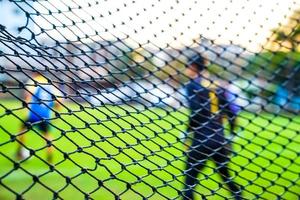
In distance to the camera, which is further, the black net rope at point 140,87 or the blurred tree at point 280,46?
the blurred tree at point 280,46

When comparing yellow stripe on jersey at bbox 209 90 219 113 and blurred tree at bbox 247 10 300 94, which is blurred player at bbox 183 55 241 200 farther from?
blurred tree at bbox 247 10 300 94

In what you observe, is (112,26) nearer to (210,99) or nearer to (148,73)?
(148,73)

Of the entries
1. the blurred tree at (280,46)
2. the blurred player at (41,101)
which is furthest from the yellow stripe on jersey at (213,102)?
the blurred player at (41,101)

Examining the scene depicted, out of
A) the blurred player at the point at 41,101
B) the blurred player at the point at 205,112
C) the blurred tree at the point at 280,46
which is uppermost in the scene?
the blurred tree at the point at 280,46

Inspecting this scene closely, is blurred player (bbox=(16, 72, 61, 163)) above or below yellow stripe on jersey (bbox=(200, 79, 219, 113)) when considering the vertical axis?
below

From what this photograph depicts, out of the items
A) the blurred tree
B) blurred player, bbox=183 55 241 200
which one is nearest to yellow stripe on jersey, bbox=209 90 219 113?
blurred player, bbox=183 55 241 200

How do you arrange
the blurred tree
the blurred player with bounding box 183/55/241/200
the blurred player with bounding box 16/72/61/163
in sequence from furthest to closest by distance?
1. the blurred tree
2. the blurred player with bounding box 183/55/241/200
3. the blurred player with bounding box 16/72/61/163

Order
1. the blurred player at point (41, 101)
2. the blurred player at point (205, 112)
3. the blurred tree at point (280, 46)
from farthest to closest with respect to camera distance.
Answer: the blurred tree at point (280, 46), the blurred player at point (205, 112), the blurred player at point (41, 101)

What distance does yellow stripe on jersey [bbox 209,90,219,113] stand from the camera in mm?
2432

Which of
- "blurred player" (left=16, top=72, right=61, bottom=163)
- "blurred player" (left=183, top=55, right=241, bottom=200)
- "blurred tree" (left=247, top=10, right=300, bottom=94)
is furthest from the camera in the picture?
"blurred tree" (left=247, top=10, right=300, bottom=94)

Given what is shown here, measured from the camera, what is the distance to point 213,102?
245 centimetres

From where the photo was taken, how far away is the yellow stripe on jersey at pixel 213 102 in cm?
243

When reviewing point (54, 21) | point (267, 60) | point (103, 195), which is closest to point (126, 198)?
point (103, 195)

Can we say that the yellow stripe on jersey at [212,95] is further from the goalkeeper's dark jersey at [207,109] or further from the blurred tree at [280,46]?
the blurred tree at [280,46]
